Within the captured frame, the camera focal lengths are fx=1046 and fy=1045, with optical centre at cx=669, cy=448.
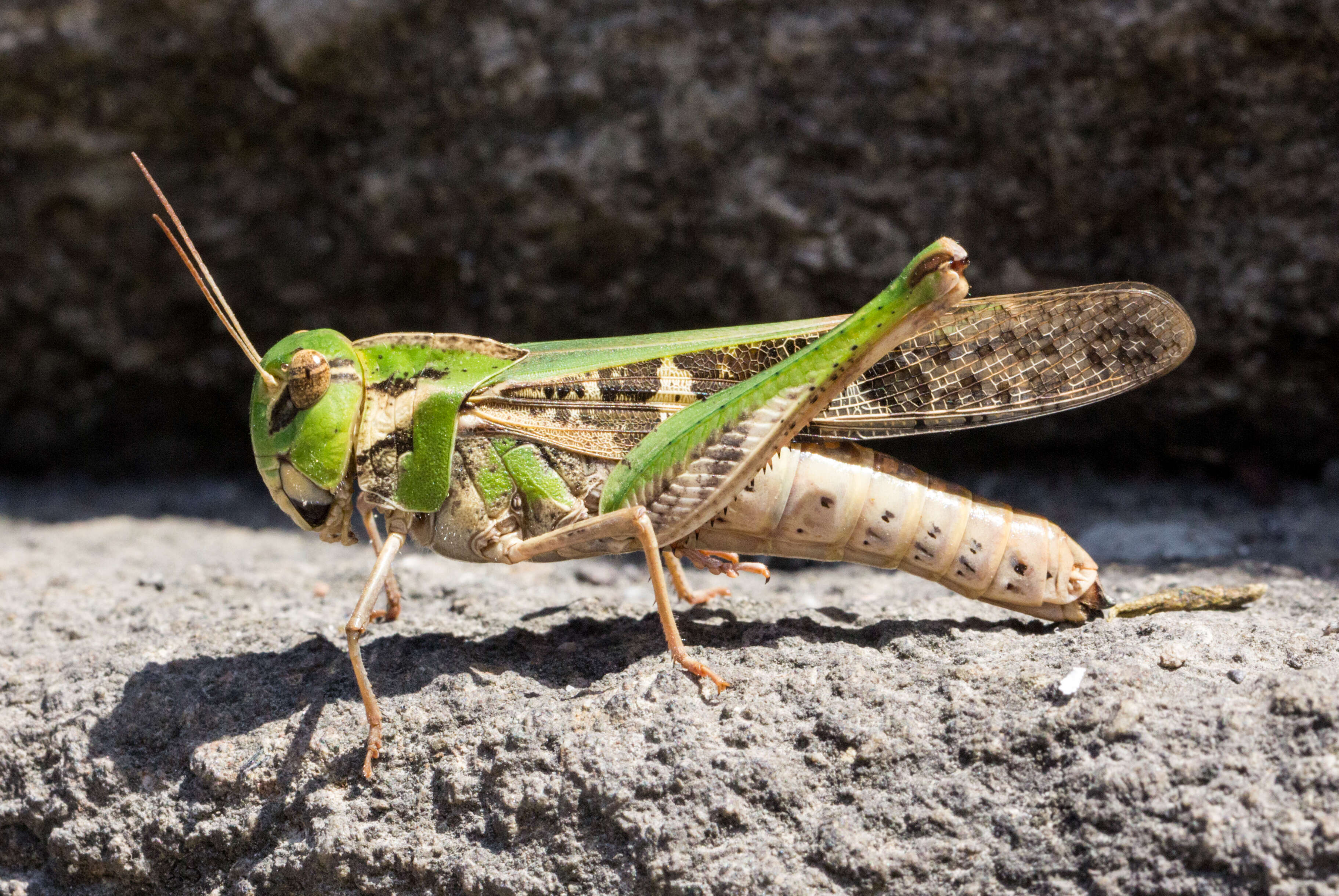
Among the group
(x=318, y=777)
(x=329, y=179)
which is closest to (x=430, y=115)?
(x=329, y=179)

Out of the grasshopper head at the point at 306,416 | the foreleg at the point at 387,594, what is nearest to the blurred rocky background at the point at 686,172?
the foreleg at the point at 387,594

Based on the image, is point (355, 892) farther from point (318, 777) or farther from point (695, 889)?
point (695, 889)

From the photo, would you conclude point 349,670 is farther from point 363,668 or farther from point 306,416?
point 306,416

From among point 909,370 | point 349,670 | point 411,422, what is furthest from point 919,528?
point 349,670

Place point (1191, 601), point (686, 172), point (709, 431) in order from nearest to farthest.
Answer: point (709, 431), point (1191, 601), point (686, 172)

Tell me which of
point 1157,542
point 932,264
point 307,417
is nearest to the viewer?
point 932,264

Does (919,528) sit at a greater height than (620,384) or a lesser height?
lesser

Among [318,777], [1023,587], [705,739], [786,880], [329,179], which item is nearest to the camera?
[786,880]
